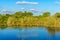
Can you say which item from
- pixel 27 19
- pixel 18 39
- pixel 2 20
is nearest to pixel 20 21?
pixel 27 19

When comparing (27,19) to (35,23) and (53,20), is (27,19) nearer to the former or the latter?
(35,23)

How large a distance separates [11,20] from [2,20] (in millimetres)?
2589

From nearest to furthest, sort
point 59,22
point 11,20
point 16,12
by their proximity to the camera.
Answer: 1. point 59,22
2. point 11,20
3. point 16,12

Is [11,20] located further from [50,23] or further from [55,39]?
[55,39]

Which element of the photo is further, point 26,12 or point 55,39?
point 26,12

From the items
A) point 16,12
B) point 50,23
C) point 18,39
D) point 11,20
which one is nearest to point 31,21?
point 11,20

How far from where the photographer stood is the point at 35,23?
32.0 m

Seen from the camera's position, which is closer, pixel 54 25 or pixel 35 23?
pixel 54 25

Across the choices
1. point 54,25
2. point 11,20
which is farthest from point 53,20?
point 11,20

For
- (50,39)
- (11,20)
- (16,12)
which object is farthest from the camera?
(16,12)

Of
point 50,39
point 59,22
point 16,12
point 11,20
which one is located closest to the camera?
point 50,39

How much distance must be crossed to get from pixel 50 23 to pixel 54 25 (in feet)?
3.15

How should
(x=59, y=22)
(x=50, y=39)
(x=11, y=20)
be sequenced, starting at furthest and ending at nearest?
Result: (x=11, y=20) < (x=59, y=22) < (x=50, y=39)

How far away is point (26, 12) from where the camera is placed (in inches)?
1590
